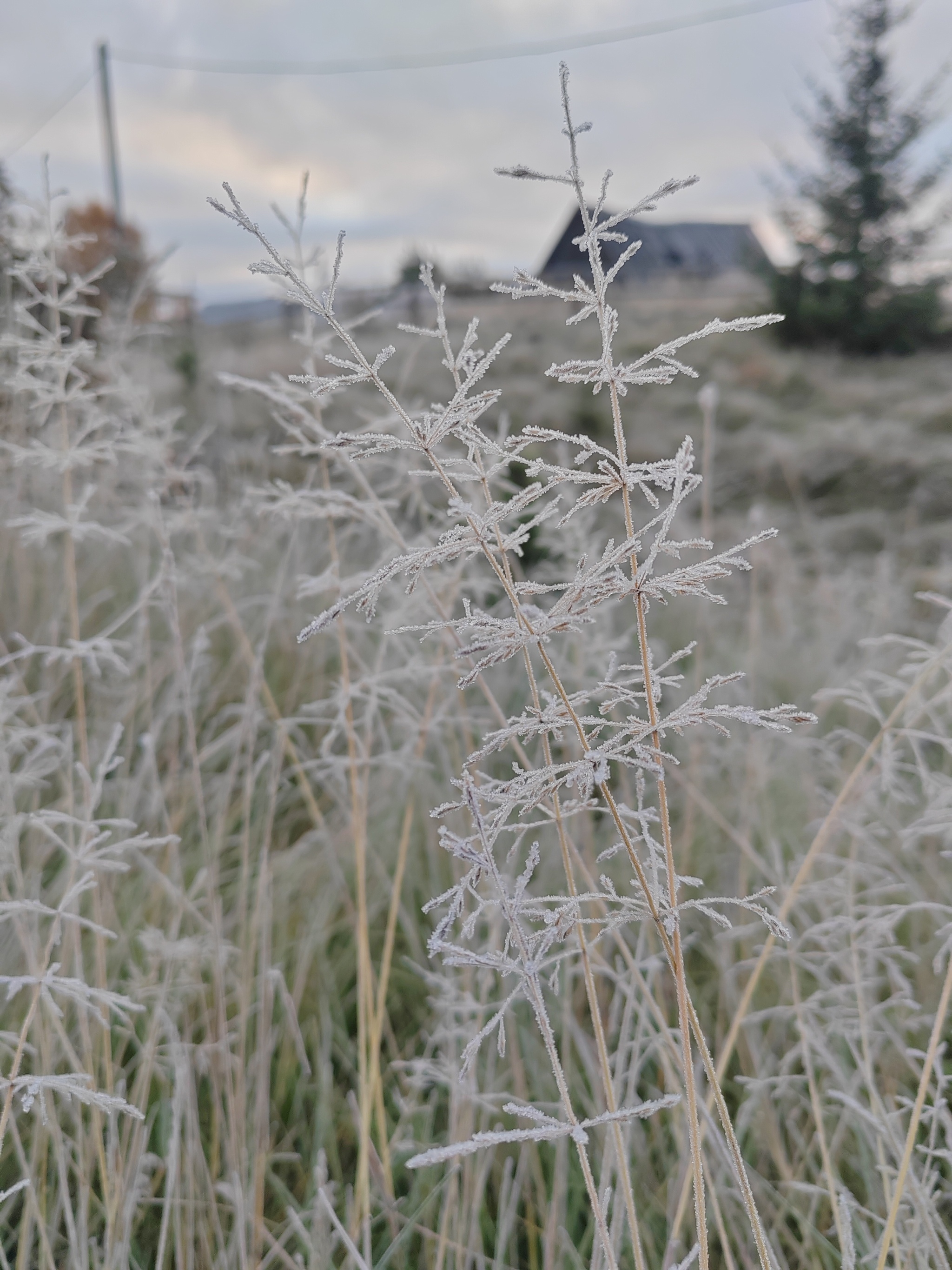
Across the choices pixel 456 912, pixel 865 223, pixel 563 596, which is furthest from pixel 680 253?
pixel 456 912

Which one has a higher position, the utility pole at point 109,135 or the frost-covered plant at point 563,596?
the utility pole at point 109,135

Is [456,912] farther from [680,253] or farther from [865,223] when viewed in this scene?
[680,253]

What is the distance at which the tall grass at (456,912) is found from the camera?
50 centimetres

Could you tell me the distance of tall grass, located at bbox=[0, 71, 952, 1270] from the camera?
1.65 ft

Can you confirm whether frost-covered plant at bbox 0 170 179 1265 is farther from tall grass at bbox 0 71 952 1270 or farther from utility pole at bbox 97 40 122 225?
utility pole at bbox 97 40 122 225

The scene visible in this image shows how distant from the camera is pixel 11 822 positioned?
87cm

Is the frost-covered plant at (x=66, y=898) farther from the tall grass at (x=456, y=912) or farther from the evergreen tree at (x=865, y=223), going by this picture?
the evergreen tree at (x=865, y=223)

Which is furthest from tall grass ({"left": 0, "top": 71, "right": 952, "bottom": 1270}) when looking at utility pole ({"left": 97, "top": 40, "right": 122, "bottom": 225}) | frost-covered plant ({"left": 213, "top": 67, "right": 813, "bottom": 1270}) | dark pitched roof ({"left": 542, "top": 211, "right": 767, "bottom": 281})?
dark pitched roof ({"left": 542, "top": 211, "right": 767, "bottom": 281})

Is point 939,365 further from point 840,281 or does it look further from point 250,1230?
point 250,1230

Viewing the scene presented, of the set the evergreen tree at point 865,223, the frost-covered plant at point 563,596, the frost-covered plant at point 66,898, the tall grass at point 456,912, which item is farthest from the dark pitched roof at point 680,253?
the frost-covered plant at point 563,596

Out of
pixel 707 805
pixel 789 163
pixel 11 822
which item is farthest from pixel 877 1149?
pixel 789 163

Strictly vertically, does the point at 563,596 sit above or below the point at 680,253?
below

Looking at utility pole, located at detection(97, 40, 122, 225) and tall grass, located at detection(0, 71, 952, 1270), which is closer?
tall grass, located at detection(0, 71, 952, 1270)

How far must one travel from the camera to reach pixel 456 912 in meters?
0.47
